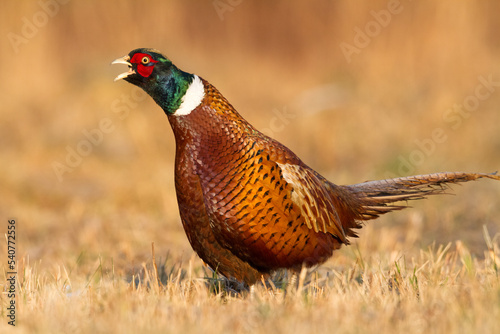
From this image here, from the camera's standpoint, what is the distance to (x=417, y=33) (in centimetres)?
1051

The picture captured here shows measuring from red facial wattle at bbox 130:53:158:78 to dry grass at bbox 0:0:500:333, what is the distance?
1158mm

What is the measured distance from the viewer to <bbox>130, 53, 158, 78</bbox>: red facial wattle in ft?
11.6

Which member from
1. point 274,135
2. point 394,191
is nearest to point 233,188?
point 394,191

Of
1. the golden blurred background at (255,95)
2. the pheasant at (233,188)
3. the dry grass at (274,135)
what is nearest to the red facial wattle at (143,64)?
the pheasant at (233,188)

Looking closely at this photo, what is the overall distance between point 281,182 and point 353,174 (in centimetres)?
497

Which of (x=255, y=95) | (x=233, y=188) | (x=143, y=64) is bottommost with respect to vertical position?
(x=233, y=188)

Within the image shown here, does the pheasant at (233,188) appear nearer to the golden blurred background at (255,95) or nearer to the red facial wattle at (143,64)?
the red facial wattle at (143,64)

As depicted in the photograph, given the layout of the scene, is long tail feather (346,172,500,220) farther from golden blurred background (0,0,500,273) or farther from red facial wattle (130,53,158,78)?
golden blurred background (0,0,500,273)

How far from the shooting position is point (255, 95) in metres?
11.1

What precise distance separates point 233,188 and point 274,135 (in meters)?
6.20

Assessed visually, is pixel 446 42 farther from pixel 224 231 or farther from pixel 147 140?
pixel 224 231

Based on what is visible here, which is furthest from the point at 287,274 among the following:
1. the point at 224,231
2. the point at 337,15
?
the point at 337,15

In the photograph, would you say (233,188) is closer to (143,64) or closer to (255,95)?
(143,64)

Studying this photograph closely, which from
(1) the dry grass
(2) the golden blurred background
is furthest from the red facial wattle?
(2) the golden blurred background
